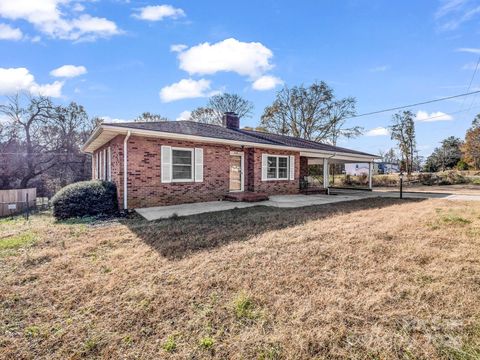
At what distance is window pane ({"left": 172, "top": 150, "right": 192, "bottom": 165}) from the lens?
970 cm

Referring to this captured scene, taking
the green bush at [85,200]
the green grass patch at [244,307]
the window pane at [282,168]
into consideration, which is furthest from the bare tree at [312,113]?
the green grass patch at [244,307]

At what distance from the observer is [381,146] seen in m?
47.9

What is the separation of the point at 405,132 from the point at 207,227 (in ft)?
108

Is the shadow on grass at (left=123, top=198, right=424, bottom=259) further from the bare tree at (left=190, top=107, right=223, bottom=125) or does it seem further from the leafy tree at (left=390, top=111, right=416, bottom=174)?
the leafy tree at (left=390, top=111, right=416, bottom=174)

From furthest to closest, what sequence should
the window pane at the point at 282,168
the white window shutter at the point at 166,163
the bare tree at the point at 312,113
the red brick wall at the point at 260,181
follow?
the bare tree at the point at 312,113 → the window pane at the point at 282,168 → the red brick wall at the point at 260,181 → the white window shutter at the point at 166,163

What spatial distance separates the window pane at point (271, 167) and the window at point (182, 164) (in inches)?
174

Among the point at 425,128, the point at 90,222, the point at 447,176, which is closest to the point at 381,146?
the point at 425,128

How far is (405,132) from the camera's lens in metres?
30.9

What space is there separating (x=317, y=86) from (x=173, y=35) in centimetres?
1960

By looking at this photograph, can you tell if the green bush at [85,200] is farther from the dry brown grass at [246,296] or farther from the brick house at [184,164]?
the dry brown grass at [246,296]

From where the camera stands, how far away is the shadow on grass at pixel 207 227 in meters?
4.84

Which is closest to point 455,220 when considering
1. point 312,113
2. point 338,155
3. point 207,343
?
point 207,343

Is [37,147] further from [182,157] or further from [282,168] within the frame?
[282,168]

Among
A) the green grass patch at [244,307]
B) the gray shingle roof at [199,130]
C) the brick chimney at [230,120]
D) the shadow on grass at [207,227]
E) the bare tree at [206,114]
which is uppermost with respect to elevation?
the bare tree at [206,114]
